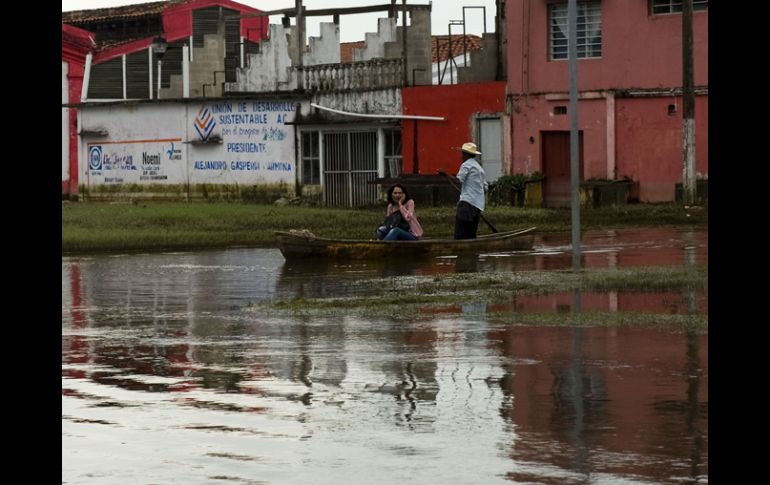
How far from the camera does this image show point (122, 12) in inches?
2216

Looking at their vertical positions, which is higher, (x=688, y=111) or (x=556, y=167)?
(x=688, y=111)

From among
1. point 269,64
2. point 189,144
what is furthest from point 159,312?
point 189,144

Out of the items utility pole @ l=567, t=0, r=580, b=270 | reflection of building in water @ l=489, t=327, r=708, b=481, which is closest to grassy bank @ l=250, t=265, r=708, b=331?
utility pole @ l=567, t=0, r=580, b=270

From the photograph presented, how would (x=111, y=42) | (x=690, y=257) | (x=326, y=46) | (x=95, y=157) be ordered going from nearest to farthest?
(x=690, y=257)
(x=326, y=46)
(x=95, y=157)
(x=111, y=42)

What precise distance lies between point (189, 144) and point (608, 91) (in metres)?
13.7

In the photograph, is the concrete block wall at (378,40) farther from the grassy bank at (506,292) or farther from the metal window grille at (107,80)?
the grassy bank at (506,292)

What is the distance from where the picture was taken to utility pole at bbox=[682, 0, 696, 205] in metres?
34.1

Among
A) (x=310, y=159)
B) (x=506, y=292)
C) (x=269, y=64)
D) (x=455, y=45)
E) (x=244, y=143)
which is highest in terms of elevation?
(x=455, y=45)

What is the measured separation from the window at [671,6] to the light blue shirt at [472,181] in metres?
15.0

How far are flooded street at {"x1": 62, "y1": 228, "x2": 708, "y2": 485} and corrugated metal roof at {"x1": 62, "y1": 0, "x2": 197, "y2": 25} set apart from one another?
3914 centimetres

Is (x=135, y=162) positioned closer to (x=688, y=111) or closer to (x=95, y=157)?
(x=95, y=157)

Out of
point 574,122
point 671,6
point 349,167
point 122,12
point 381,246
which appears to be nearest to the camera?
point 574,122

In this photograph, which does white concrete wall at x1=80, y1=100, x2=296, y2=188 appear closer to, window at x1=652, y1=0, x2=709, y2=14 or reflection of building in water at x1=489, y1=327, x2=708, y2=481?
window at x1=652, y1=0, x2=709, y2=14

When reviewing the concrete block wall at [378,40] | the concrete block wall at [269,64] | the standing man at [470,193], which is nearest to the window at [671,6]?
the concrete block wall at [378,40]
